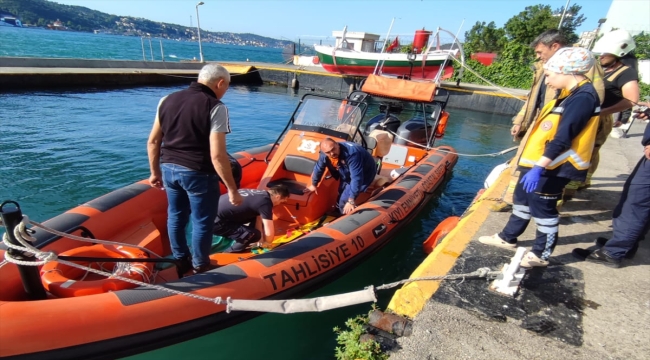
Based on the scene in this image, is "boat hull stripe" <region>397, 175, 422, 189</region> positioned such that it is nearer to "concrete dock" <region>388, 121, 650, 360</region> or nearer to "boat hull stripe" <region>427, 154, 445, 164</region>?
"boat hull stripe" <region>427, 154, 445, 164</region>

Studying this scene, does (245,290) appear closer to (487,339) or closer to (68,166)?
(487,339)

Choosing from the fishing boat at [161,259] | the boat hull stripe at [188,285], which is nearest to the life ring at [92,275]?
the fishing boat at [161,259]

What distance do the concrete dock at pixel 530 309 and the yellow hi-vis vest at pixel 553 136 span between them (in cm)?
90

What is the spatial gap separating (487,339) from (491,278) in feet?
1.99

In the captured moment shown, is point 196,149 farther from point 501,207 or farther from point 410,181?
point 410,181

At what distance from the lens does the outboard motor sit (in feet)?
23.4

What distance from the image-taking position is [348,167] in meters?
4.24

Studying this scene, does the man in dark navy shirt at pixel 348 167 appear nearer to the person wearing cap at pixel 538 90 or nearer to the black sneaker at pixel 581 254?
the person wearing cap at pixel 538 90

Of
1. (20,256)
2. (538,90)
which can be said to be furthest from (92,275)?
(538,90)

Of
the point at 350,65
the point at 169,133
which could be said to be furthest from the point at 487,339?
the point at 350,65

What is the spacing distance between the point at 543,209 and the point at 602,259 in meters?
0.87

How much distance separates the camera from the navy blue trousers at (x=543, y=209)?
8.68 ft

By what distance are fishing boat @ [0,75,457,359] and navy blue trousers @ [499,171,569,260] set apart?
152 centimetres

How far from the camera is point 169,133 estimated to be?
8.59 feet
